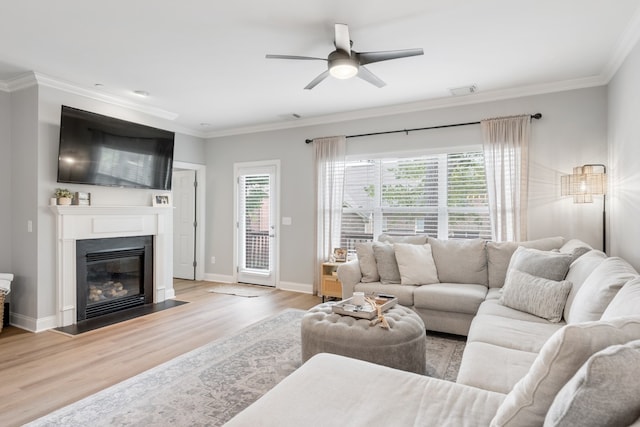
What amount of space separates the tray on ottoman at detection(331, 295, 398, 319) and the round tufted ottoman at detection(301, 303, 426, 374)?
0.13 feet

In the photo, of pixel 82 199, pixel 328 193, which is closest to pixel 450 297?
pixel 328 193

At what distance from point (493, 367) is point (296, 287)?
4.16 m

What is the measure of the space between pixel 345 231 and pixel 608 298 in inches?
146

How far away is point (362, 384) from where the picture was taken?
1514 millimetres

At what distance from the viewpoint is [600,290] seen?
1.91m

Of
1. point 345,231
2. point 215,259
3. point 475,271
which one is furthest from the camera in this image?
point 215,259

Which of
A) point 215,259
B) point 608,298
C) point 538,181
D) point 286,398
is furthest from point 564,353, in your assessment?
point 215,259

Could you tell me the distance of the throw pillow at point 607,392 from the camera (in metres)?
0.80

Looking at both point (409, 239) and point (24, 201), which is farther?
point (409, 239)

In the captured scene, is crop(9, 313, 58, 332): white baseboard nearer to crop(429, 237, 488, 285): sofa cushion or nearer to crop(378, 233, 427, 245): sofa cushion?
crop(378, 233, 427, 245): sofa cushion

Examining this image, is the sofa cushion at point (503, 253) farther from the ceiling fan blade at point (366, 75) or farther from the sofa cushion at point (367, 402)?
the sofa cushion at point (367, 402)

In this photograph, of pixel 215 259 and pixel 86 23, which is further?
pixel 215 259

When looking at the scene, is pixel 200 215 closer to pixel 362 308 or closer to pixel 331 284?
pixel 331 284

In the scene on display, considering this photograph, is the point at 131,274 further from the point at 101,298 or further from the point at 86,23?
the point at 86,23
